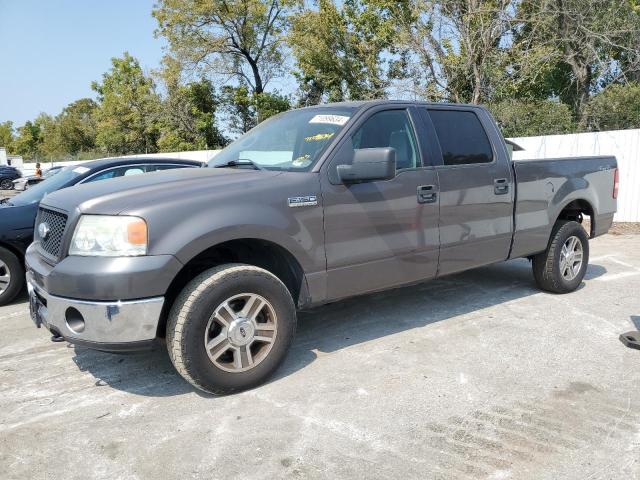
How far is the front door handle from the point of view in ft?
13.6

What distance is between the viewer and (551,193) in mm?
5293

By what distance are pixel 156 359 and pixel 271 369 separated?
1082mm

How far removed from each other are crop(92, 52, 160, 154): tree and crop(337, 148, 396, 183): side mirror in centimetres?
3761

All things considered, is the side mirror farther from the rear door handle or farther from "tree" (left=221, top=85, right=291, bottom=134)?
"tree" (left=221, top=85, right=291, bottom=134)

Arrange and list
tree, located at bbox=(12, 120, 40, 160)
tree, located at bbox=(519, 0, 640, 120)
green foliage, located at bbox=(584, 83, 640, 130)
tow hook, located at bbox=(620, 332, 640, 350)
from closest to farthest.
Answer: tow hook, located at bbox=(620, 332, 640, 350)
tree, located at bbox=(519, 0, 640, 120)
green foliage, located at bbox=(584, 83, 640, 130)
tree, located at bbox=(12, 120, 40, 160)

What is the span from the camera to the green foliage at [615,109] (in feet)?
52.6

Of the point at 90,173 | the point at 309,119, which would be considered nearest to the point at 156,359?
the point at 309,119

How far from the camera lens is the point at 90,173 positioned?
20.8ft

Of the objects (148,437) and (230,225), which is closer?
(148,437)

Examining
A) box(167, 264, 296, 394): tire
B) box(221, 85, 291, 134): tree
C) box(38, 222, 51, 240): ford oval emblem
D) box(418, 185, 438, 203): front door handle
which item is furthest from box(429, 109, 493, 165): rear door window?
box(221, 85, 291, 134): tree

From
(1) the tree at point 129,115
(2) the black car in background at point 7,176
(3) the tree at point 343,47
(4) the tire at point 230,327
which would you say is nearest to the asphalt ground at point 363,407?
(4) the tire at point 230,327

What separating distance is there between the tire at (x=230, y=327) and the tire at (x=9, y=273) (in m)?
3.37

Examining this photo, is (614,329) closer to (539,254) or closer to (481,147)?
(539,254)

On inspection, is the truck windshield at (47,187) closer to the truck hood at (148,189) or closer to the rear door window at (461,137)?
the truck hood at (148,189)
